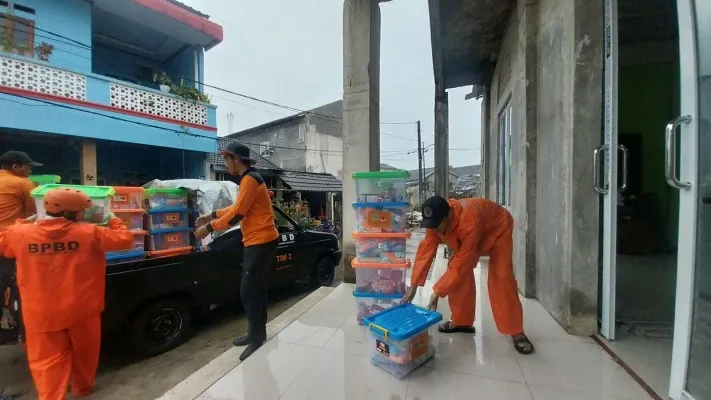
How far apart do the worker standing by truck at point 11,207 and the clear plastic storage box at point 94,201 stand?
2.17 feet

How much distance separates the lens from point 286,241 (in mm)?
4879

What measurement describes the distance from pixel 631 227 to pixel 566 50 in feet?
13.7

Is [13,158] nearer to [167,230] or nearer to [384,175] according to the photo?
[167,230]

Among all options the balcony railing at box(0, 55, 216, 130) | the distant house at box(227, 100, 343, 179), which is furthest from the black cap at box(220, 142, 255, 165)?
the distant house at box(227, 100, 343, 179)

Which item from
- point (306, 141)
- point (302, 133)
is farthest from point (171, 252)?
point (302, 133)

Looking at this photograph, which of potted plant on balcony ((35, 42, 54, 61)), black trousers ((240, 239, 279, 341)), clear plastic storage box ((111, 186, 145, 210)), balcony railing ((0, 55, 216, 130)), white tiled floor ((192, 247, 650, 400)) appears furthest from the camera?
potted plant on balcony ((35, 42, 54, 61))

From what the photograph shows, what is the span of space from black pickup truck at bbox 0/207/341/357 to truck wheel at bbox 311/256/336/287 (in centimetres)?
168

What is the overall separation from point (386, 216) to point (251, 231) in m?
1.13

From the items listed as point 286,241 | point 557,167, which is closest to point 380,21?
point 557,167

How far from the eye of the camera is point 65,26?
6949 millimetres

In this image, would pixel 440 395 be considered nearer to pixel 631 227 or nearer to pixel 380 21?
pixel 380 21

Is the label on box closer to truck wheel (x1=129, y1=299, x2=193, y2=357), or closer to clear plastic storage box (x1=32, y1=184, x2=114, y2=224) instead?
clear plastic storage box (x1=32, y1=184, x2=114, y2=224)

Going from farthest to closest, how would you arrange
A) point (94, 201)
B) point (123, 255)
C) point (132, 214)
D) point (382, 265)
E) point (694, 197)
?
point (132, 214), point (123, 255), point (382, 265), point (94, 201), point (694, 197)

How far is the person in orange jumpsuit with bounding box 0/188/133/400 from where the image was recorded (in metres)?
2.00
